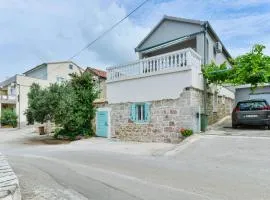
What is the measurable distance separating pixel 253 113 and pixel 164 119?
4.54 m

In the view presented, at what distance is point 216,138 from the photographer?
1221 cm

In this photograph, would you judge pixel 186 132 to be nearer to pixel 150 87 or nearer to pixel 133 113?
pixel 150 87

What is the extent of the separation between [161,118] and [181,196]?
9.45m

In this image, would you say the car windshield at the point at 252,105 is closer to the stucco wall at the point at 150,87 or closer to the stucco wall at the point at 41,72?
the stucco wall at the point at 150,87

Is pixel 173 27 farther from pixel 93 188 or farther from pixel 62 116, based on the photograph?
pixel 93 188

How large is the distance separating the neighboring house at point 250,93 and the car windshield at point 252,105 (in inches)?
331

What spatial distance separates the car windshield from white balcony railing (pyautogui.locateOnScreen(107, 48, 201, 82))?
3.17m

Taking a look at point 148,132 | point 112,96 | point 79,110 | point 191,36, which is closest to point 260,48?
point 191,36

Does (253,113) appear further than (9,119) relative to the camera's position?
No

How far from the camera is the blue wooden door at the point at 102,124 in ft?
59.7

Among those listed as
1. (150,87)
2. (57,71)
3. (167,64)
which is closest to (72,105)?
(150,87)

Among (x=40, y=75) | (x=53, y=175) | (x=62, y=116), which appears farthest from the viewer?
(x=40, y=75)

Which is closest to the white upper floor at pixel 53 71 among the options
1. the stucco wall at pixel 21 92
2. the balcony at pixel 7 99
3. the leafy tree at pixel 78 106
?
the stucco wall at pixel 21 92

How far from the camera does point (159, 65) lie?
1521 centimetres
